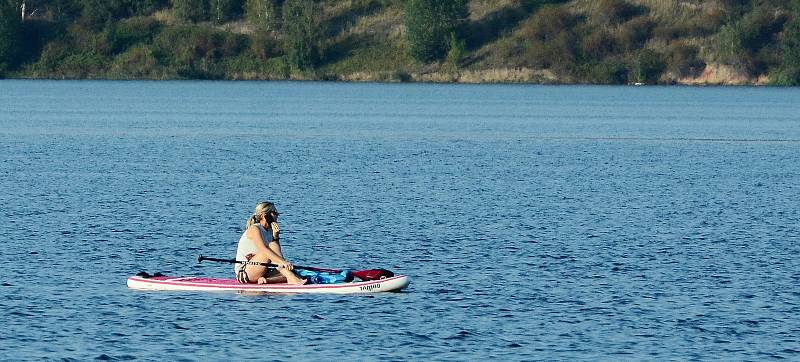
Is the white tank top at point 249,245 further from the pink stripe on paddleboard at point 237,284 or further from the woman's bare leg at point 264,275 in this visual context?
the pink stripe on paddleboard at point 237,284

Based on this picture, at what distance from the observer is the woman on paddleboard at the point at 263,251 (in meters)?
36.0

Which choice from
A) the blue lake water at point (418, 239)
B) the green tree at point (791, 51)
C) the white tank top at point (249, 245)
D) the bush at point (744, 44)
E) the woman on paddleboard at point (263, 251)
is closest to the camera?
the blue lake water at point (418, 239)

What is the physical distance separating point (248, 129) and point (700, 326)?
76.3 metres

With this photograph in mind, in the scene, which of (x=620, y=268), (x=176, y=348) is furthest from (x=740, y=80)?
(x=176, y=348)

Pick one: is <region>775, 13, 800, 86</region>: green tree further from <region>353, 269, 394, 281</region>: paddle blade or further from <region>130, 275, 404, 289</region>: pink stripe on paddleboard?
<region>130, 275, 404, 289</region>: pink stripe on paddleboard

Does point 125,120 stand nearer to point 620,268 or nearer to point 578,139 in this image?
point 578,139

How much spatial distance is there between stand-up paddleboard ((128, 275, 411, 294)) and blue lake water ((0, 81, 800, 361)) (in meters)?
0.27

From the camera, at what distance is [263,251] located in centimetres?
3594

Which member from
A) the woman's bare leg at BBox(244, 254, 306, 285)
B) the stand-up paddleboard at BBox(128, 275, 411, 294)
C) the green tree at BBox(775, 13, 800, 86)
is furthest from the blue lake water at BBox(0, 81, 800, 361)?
the green tree at BBox(775, 13, 800, 86)

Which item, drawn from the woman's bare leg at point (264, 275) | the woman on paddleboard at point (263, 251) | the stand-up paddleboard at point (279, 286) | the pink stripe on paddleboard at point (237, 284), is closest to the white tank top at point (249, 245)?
the woman on paddleboard at point (263, 251)

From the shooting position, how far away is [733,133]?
108812mm

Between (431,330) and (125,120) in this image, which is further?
(125,120)

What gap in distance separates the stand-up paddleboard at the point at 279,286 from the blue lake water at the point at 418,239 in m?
0.27

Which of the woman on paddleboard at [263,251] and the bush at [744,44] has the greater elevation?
the bush at [744,44]
